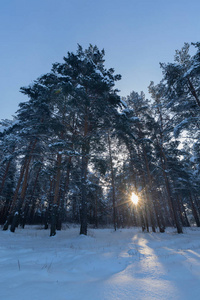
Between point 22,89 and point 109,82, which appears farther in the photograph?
point 22,89

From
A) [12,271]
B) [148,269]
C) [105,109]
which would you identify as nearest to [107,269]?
[148,269]

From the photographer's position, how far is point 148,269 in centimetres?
332

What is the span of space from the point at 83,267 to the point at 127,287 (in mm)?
1737

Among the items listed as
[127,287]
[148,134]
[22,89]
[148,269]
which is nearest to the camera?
[127,287]

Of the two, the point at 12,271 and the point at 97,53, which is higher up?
the point at 97,53

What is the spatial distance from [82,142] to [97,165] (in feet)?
7.83

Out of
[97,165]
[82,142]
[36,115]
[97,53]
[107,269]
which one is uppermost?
[97,53]

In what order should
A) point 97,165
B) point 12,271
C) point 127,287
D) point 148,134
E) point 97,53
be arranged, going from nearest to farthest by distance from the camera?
point 127,287 → point 12,271 → point 97,165 → point 97,53 → point 148,134

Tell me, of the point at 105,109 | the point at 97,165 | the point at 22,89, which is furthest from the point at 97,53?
the point at 97,165

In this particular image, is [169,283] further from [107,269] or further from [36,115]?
[36,115]

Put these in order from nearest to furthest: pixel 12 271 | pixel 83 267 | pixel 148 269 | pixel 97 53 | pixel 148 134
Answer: pixel 12 271
pixel 148 269
pixel 83 267
pixel 97 53
pixel 148 134

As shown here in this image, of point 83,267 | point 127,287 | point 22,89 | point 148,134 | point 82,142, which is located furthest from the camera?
point 148,134

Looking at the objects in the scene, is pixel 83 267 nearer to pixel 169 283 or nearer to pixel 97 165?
pixel 169 283

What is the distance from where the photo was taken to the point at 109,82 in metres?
10.2
